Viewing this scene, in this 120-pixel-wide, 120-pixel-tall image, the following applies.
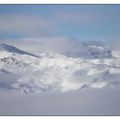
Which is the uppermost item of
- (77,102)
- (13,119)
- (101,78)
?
(101,78)

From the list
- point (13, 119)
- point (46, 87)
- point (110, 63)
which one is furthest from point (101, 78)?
point (13, 119)

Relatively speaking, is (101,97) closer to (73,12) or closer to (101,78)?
(101,78)

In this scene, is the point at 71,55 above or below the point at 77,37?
below
